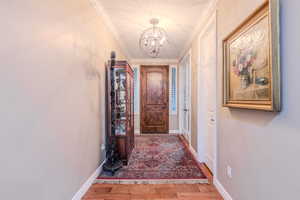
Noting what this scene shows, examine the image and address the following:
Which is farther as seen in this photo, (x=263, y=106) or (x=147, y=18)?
(x=147, y=18)

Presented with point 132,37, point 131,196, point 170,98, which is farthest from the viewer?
point 170,98

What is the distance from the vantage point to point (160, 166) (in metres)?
3.04

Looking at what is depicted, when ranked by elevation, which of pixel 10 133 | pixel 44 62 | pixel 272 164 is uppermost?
pixel 44 62

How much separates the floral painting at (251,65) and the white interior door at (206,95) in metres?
1.09

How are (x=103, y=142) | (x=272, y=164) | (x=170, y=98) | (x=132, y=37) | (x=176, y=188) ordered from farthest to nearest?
(x=170, y=98) < (x=132, y=37) < (x=103, y=142) < (x=176, y=188) < (x=272, y=164)

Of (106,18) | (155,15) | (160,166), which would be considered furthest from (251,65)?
(106,18)

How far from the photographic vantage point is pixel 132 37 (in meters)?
3.94

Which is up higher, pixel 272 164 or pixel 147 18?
pixel 147 18

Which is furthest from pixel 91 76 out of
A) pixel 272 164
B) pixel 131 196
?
pixel 272 164

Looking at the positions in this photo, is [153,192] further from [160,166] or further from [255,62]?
[255,62]

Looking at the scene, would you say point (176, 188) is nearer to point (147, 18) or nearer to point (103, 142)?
point (103, 142)

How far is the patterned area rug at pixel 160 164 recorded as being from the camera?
2.68m

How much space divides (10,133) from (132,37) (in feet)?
10.9

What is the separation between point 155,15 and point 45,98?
2267 mm
